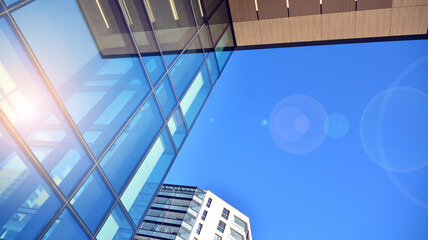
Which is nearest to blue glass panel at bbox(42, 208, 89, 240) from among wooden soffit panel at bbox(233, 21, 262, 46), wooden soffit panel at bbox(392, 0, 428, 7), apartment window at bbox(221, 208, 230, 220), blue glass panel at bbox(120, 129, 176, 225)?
blue glass panel at bbox(120, 129, 176, 225)

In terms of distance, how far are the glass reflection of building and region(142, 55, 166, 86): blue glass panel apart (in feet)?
0.11

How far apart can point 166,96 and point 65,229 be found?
4.92 metres

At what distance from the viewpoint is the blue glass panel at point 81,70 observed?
503cm

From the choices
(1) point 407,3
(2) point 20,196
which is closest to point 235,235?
(1) point 407,3

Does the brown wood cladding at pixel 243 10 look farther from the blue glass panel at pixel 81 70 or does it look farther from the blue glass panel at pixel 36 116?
the blue glass panel at pixel 36 116

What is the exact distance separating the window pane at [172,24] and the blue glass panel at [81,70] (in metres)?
1.88

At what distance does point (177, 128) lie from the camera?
32.9ft

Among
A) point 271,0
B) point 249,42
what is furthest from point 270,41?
point 271,0

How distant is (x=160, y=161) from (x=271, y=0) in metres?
9.25

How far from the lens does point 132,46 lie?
771 centimetres

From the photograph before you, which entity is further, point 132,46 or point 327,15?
point 327,15

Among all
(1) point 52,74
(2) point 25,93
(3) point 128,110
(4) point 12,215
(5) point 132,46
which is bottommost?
(4) point 12,215

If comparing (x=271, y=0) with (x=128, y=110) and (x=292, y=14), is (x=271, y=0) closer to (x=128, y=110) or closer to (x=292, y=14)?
(x=292, y=14)

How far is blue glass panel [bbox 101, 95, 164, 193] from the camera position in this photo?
22.6 feet
